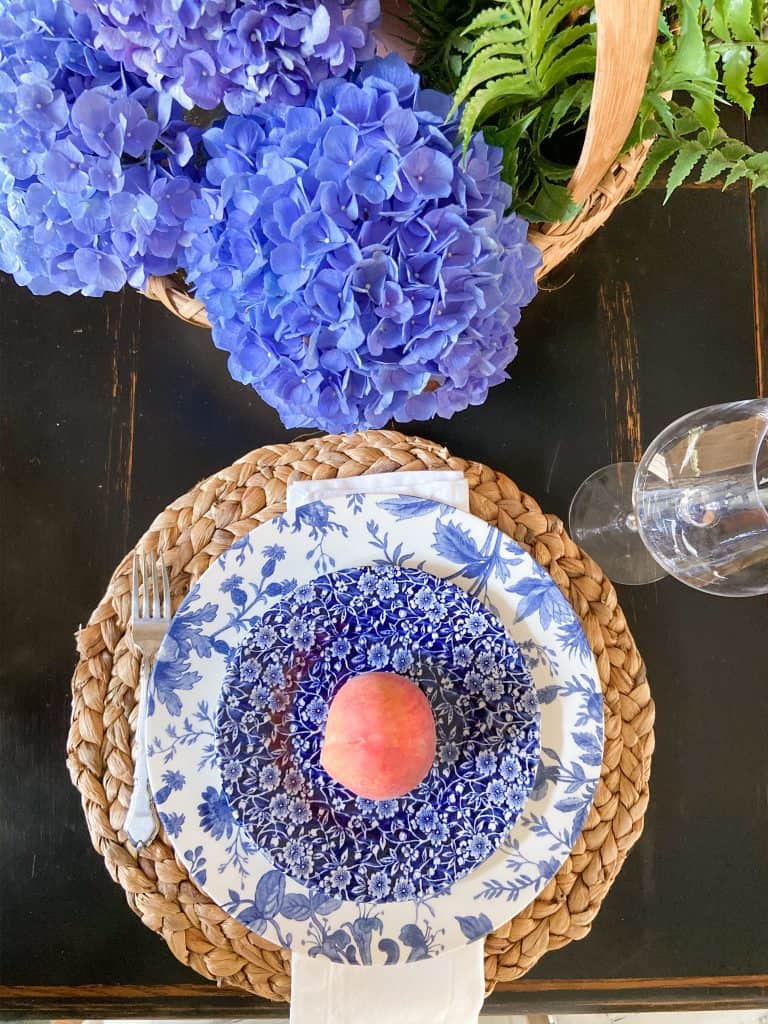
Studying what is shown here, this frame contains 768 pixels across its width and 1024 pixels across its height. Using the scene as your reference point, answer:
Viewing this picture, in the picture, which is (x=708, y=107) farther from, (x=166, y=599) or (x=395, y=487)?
(x=166, y=599)

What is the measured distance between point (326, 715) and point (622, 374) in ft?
1.29

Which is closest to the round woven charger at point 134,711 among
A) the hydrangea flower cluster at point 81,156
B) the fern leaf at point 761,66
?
the hydrangea flower cluster at point 81,156

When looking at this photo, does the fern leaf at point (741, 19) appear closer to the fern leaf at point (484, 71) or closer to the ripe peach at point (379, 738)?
the fern leaf at point (484, 71)

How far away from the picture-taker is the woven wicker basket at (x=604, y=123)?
15.2 inches

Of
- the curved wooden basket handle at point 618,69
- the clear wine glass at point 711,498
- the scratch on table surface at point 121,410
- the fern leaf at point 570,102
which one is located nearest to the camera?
the curved wooden basket handle at point 618,69

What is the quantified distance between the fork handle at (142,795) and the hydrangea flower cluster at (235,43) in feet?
1.33

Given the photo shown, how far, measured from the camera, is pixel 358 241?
435 millimetres

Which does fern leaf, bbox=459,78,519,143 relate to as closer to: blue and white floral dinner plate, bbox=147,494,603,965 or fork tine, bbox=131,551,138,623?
blue and white floral dinner plate, bbox=147,494,603,965

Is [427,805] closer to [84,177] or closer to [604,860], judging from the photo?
[604,860]

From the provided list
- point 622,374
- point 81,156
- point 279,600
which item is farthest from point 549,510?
point 81,156

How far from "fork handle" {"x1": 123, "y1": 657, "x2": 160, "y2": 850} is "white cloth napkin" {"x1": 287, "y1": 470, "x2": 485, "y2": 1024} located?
0.47 feet

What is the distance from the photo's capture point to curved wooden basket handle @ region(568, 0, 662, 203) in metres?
0.38

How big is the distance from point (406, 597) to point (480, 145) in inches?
13.1

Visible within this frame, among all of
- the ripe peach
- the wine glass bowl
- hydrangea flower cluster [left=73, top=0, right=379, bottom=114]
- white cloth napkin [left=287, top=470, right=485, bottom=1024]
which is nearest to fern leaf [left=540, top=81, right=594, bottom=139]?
hydrangea flower cluster [left=73, top=0, right=379, bottom=114]
